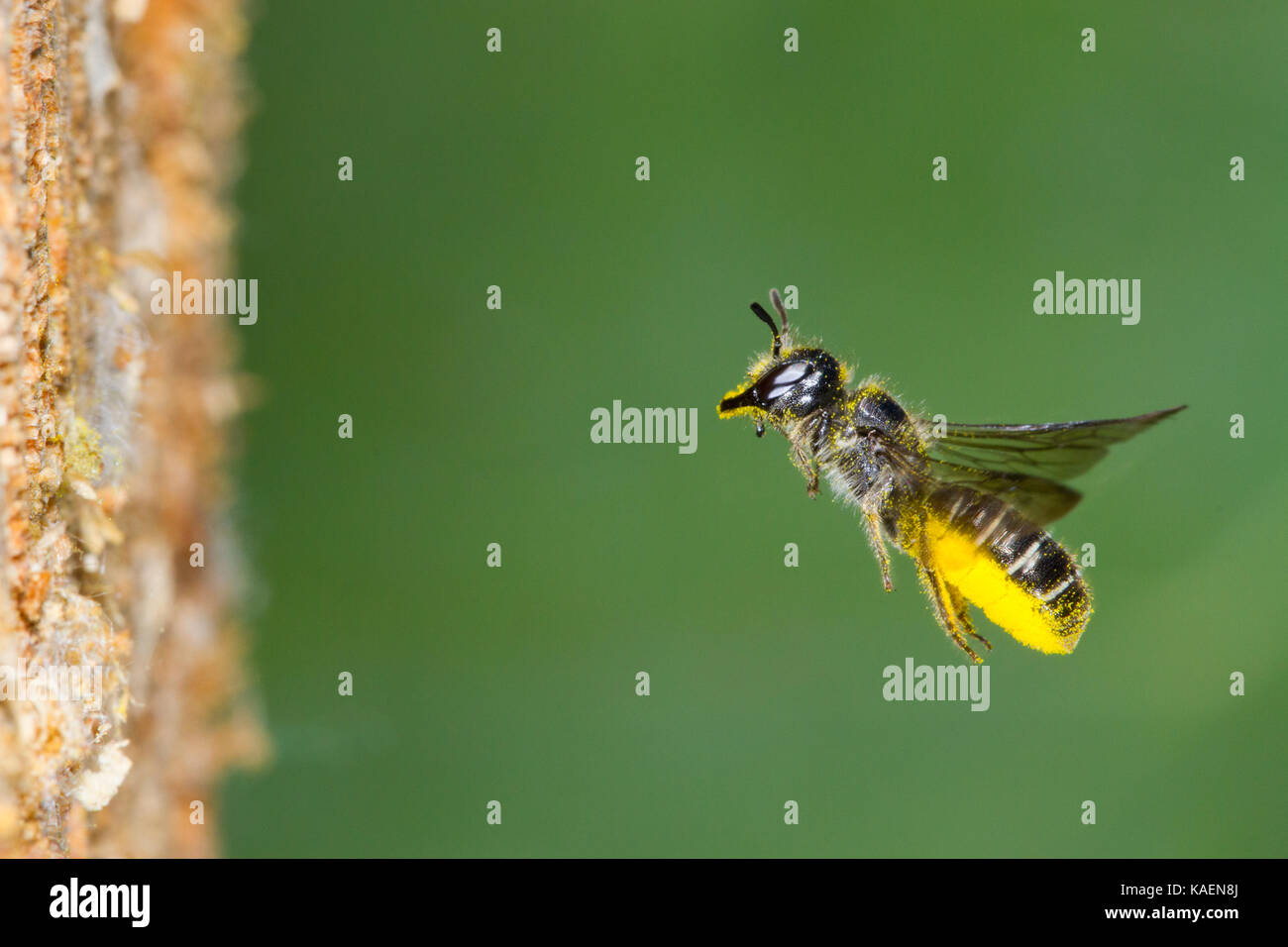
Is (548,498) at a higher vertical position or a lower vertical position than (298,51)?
lower

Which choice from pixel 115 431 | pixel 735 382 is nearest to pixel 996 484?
pixel 735 382

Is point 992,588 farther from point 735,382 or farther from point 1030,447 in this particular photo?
point 735,382

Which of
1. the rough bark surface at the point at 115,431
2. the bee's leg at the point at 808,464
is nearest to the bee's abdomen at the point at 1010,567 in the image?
the bee's leg at the point at 808,464

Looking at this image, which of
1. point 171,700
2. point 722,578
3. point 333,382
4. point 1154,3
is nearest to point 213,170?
point 333,382

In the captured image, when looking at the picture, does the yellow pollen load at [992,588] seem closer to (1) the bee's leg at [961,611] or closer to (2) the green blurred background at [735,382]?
(1) the bee's leg at [961,611]

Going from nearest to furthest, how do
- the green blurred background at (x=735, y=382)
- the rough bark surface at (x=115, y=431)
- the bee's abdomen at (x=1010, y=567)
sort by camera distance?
the rough bark surface at (x=115, y=431), the bee's abdomen at (x=1010, y=567), the green blurred background at (x=735, y=382)

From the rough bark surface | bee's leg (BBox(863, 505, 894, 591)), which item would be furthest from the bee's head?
the rough bark surface

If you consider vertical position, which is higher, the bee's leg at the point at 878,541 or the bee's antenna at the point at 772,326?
the bee's antenna at the point at 772,326
